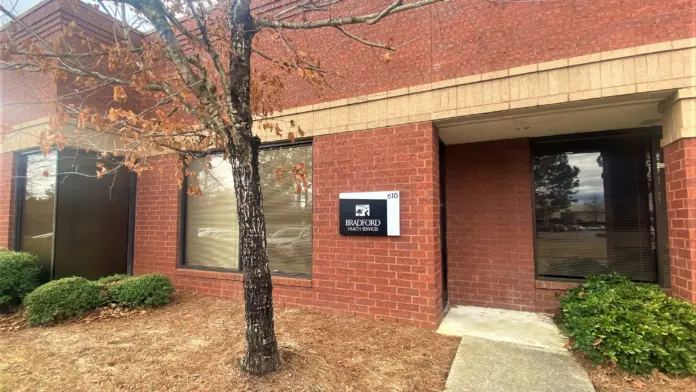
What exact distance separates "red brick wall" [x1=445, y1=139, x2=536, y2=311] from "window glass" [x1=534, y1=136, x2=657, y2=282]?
0.84ft

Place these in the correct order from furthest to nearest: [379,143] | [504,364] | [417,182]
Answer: [379,143]
[417,182]
[504,364]

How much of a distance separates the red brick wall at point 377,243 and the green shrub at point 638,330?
1742 mm

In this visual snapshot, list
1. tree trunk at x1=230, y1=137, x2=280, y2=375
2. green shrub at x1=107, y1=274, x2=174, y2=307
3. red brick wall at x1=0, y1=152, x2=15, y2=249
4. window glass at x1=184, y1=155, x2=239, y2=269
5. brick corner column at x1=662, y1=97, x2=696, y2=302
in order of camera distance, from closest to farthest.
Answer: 1. tree trunk at x1=230, y1=137, x2=280, y2=375
2. brick corner column at x1=662, y1=97, x2=696, y2=302
3. green shrub at x1=107, y1=274, x2=174, y2=307
4. window glass at x1=184, y1=155, x2=239, y2=269
5. red brick wall at x1=0, y1=152, x2=15, y2=249

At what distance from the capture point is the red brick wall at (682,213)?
392cm

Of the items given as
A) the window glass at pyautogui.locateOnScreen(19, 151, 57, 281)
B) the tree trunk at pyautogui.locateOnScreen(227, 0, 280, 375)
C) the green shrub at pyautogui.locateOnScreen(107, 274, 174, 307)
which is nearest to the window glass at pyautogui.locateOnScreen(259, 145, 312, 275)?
the green shrub at pyautogui.locateOnScreen(107, 274, 174, 307)

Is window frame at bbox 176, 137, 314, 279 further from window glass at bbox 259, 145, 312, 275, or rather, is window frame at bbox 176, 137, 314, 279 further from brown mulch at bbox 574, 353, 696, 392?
brown mulch at bbox 574, 353, 696, 392

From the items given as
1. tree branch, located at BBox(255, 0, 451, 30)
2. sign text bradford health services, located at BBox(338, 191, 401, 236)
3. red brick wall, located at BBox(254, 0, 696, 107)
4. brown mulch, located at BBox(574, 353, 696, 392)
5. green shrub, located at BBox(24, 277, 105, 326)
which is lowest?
brown mulch, located at BBox(574, 353, 696, 392)

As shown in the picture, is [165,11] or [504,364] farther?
[504,364]

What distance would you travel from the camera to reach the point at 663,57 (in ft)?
13.1

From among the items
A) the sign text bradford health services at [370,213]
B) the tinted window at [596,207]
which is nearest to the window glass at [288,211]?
the sign text bradford health services at [370,213]

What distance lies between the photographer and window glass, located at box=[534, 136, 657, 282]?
5262 millimetres

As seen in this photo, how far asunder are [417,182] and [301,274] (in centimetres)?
243

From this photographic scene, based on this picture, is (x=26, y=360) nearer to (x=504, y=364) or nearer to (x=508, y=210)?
(x=504, y=364)

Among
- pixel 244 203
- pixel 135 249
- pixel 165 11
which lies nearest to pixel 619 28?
pixel 244 203
